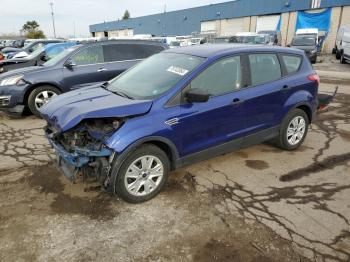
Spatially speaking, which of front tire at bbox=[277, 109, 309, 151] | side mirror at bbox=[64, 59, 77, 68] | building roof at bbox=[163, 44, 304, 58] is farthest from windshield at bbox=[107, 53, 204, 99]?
side mirror at bbox=[64, 59, 77, 68]

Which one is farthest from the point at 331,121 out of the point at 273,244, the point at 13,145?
the point at 13,145

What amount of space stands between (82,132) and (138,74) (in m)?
1.31

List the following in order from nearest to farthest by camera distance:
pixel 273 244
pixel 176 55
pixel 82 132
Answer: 1. pixel 273 244
2. pixel 82 132
3. pixel 176 55

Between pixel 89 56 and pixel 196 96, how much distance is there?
15.7ft

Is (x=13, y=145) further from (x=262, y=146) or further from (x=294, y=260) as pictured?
(x=294, y=260)

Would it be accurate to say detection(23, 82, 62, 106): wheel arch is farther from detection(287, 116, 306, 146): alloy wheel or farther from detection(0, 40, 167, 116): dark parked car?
detection(287, 116, 306, 146): alloy wheel

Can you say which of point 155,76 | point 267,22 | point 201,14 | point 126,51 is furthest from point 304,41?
point 201,14

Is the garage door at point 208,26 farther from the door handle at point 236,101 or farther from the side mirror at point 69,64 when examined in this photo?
the door handle at point 236,101

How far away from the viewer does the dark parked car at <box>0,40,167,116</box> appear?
6887 millimetres

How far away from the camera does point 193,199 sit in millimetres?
3725

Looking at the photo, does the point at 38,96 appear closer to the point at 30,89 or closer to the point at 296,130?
the point at 30,89

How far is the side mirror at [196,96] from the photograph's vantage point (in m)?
3.54

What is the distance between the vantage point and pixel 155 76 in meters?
4.12

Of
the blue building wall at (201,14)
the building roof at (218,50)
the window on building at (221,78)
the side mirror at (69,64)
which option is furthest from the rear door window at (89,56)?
the blue building wall at (201,14)
